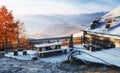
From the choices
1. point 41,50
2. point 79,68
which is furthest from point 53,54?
point 79,68

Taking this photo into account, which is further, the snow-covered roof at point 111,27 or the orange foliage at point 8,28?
the orange foliage at point 8,28

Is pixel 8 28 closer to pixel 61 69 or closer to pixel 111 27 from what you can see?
pixel 111 27

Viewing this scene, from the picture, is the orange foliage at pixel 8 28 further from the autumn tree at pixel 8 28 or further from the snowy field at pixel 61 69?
the snowy field at pixel 61 69

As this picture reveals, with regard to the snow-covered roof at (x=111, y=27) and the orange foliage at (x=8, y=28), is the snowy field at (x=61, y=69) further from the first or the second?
the orange foliage at (x=8, y=28)

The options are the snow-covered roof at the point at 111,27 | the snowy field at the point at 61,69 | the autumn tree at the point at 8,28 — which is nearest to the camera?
the snowy field at the point at 61,69

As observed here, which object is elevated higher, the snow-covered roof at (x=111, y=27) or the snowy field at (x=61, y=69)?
the snow-covered roof at (x=111, y=27)

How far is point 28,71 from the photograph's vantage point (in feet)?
46.8

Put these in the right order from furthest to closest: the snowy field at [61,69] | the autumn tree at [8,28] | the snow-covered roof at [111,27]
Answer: the autumn tree at [8,28] → the snow-covered roof at [111,27] → the snowy field at [61,69]

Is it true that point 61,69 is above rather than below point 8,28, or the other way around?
below

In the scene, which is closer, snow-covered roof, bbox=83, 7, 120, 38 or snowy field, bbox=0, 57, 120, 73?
snowy field, bbox=0, 57, 120, 73

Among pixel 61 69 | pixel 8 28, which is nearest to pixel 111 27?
pixel 61 69

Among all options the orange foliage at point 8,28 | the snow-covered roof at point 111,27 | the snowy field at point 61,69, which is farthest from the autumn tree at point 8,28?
the snowy field at point 61,69

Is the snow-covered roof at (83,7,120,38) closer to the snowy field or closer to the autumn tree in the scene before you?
the snowy field

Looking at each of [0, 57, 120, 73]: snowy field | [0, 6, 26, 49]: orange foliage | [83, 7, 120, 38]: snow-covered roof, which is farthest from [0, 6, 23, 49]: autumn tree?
[0, 57, 120, 73]: snowy field
